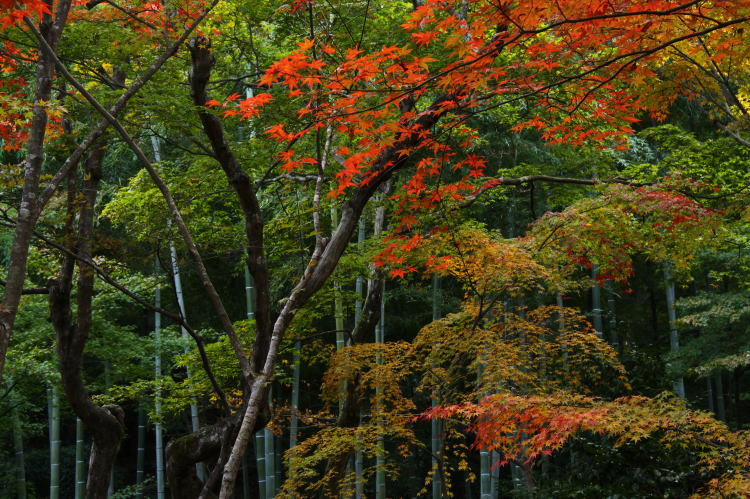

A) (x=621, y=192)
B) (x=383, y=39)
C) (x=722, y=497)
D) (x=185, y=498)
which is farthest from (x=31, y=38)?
(x=722, y=497)

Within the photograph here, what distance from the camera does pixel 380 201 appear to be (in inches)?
207

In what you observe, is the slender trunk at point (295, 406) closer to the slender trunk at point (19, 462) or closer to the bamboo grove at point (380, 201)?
the bamboo grove at point (380, 201)

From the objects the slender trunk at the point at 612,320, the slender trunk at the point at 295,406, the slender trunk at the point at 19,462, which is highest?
the slender trunk at the point at 612,320

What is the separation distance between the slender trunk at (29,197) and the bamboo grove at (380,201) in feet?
0.04

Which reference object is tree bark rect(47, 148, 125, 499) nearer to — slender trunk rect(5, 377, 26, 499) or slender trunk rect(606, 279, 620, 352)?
slender trunk rect(5, 377, 26, 499)

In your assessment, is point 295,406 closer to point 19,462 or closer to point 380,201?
point 380,201

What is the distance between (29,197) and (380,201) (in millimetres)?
2732

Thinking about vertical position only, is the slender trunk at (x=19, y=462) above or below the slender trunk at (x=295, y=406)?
below

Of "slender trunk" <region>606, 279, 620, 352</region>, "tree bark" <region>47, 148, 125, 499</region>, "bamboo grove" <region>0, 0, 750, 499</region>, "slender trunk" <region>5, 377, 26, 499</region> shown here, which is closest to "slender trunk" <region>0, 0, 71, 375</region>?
"bamboo grove" <region>0, 0, 750, 499</region>

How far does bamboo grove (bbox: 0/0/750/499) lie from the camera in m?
3.09

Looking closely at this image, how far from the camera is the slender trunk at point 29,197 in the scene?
9.34 feet

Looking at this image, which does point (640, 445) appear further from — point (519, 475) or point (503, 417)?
point (519, 475)

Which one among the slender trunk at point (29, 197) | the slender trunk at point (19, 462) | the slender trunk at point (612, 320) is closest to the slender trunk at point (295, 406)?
the slender trunk at point (29, 197)

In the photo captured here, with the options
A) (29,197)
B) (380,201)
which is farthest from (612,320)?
(29,197)
